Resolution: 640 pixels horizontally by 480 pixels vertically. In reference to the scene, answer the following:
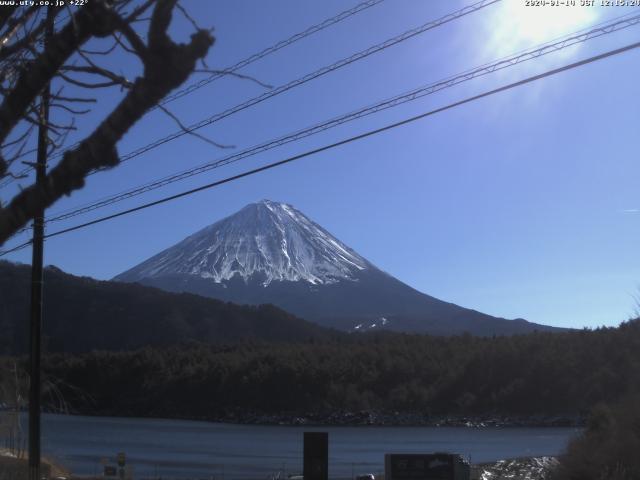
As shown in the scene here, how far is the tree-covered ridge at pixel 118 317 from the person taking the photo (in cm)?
10988

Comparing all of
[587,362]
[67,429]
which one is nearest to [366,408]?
[587,362]

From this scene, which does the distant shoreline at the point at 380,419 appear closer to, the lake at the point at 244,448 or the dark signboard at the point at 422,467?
the lake at the point at 244,448

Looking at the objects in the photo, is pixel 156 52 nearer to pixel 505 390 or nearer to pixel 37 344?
pixel 37 344

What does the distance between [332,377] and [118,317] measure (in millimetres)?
38404

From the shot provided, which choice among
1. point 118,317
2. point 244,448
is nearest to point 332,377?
point 118,317

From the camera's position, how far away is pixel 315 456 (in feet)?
48.2

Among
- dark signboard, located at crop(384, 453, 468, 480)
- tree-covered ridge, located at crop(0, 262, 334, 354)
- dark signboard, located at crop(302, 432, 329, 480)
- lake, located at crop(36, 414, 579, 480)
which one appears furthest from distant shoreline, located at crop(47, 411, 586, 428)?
dark signboard, located at crop(302, 432, 329, 480)

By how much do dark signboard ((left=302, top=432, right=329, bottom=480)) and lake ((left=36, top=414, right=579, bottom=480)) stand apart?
48.4 ft

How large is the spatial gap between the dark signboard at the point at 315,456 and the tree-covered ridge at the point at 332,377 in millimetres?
64942

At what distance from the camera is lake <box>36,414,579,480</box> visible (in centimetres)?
3619

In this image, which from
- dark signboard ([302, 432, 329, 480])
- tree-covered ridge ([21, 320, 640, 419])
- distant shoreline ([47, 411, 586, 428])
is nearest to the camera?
dark signboard ([302, 432, 329, 480])

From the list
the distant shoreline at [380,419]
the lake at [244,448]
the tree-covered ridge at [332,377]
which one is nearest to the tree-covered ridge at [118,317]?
the tree-covered ridge at [332,377]

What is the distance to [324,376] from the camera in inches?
3669

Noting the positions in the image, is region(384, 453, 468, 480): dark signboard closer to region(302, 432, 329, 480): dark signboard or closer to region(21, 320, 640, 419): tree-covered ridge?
region(302, 432, 329, 480): dark signboard
